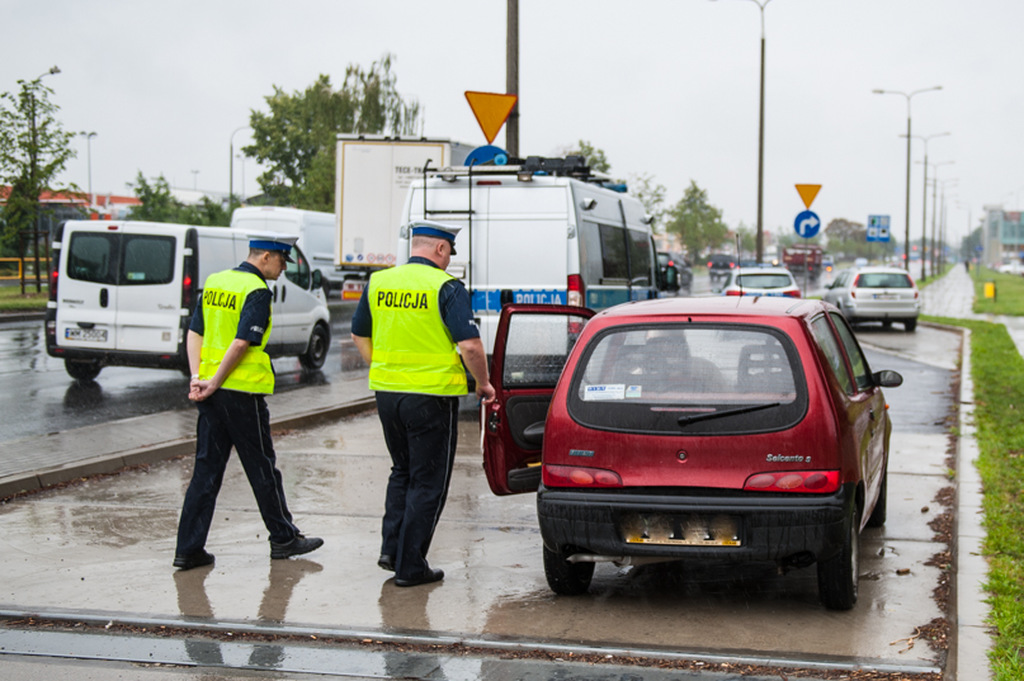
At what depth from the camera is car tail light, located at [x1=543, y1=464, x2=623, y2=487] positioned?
536cm

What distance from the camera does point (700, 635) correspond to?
5.19 m

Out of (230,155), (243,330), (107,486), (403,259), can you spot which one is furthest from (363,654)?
(230,155)

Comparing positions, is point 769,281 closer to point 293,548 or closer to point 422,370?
point 293,548

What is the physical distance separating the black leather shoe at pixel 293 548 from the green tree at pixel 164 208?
132 feet

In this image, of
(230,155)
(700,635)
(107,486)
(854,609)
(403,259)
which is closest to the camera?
(700,635)

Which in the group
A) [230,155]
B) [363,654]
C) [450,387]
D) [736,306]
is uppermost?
[230,155]

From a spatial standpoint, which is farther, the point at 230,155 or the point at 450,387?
the point at 230,155

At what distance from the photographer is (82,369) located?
14.8 meters

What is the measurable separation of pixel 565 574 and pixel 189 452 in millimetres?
5060

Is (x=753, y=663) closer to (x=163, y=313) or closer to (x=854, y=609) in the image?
(x=854, y=609)

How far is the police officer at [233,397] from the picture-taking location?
6199 mm

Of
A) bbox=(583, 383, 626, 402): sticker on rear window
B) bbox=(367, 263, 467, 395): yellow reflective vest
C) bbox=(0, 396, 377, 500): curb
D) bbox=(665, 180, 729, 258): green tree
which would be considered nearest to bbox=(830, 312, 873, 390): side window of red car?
bbox=(583, 383, 626, 402): sticker on rear window

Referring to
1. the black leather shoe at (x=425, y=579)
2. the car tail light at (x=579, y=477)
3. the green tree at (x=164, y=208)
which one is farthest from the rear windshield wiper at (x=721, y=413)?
the green tree at (x=164, y=208)

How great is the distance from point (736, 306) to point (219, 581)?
2.92 meters
